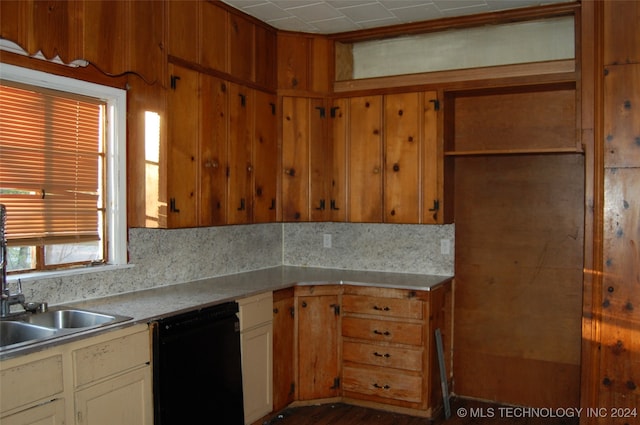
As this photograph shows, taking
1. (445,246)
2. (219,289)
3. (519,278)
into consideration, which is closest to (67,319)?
(219,289)

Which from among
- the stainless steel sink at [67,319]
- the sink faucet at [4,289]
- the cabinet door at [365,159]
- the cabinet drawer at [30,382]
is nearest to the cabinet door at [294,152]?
the cabinet door at [365,159]

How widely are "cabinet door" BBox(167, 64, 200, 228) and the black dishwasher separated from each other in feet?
1.93

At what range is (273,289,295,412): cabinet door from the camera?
3.48 metres

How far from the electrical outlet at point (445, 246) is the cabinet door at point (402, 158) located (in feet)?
1.09

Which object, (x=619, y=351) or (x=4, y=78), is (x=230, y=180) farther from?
(x=619, y=351)

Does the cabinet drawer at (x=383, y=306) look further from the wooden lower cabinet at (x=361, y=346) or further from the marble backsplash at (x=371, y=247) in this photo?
the marble backsplash at (x=371, y=247)

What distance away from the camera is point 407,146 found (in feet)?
12.5

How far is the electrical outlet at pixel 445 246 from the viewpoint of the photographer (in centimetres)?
397

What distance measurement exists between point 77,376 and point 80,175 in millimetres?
1165

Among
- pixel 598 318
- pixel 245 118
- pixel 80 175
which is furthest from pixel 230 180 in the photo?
pixel 598 318

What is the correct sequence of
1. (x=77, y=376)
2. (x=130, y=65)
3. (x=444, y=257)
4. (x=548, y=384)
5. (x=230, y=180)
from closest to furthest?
(x=77, y=376), (x=130, y=65), (x=230, y=180), (x=548, y=384), (x=444, y=257)

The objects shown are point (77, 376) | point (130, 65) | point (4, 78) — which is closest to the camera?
point (77, 376)

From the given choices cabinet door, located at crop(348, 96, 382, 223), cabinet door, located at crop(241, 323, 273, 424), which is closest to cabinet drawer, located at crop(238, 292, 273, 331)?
cabinet door, located at crop(241, 323, 273, 424)

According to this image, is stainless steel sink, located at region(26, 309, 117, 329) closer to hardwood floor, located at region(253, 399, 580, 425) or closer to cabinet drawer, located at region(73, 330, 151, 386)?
cabinet drawer, located at region(73, 330, 151, 386)
